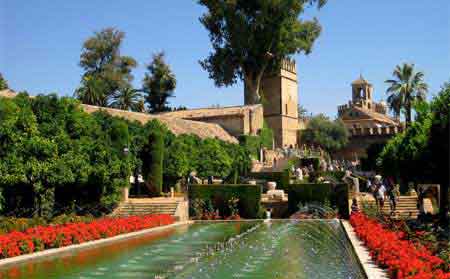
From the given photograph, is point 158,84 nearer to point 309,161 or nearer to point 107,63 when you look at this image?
point 107,63

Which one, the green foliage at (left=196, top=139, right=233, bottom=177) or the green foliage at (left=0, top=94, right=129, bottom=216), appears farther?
the green foliage at (left=196, top=139, right=233, bottom=177)

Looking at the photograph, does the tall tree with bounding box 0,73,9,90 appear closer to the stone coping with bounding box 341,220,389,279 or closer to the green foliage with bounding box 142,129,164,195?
the green foliage with bounding box 142,129,164,195

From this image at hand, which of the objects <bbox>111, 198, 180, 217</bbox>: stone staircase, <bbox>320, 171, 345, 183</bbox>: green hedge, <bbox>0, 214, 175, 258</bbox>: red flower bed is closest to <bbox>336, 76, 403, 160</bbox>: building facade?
<bbox>320, 171, 345, 183</bbox>: green hedge

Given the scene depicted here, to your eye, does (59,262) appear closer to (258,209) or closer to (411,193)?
(258,209)

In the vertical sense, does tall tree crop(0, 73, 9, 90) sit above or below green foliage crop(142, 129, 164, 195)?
above

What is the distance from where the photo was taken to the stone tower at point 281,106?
62844 mm

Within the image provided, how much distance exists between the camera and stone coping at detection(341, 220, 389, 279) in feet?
33.7

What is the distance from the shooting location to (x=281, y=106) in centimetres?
6331

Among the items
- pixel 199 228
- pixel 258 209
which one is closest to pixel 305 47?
pixel 258 209

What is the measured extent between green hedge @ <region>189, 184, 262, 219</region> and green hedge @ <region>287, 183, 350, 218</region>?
1629mm

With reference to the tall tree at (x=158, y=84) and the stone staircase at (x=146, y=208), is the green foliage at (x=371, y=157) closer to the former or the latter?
the tall tree at (x=158, y=84)

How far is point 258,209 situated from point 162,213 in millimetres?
4324

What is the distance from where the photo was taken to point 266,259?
44.1 feet

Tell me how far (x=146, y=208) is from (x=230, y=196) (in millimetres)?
3760
